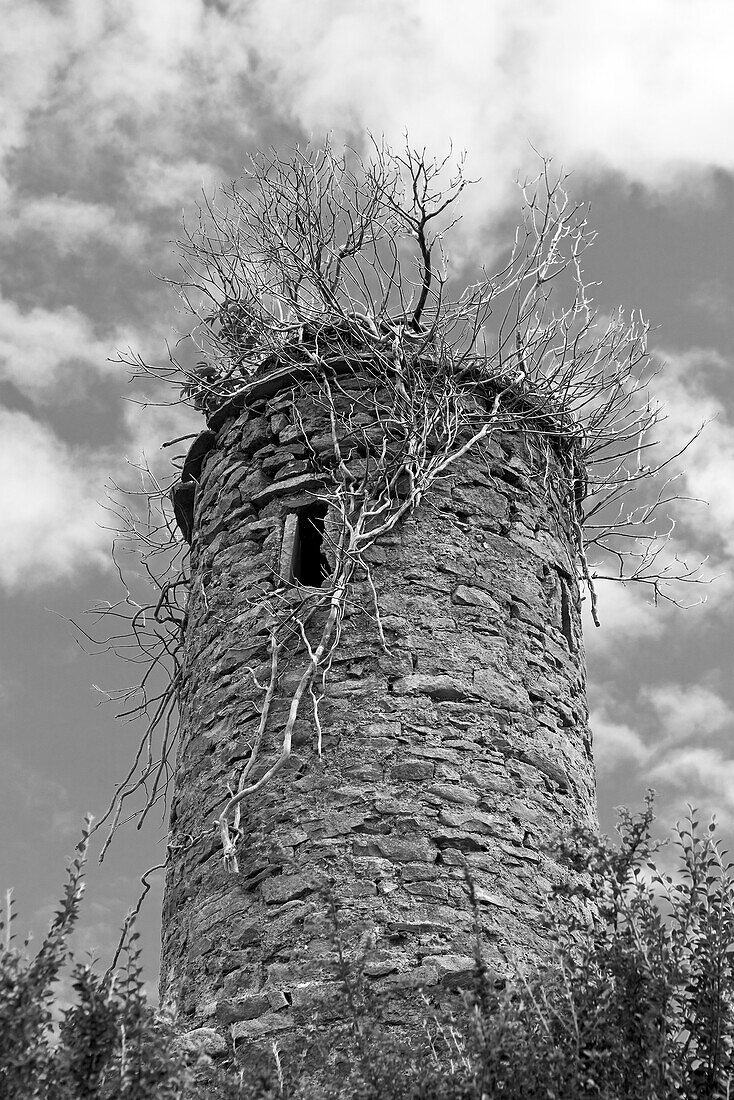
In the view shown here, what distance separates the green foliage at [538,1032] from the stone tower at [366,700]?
691 mm

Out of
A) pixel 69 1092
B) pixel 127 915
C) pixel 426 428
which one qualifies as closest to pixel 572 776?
pixel 426 428

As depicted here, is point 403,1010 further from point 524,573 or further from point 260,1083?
point 524,573

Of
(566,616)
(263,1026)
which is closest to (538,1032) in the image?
(263,1026)

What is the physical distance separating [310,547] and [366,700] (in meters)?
1.02

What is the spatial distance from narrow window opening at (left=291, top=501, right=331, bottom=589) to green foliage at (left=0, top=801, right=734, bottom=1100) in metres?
2.24

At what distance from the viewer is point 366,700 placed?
199 inches

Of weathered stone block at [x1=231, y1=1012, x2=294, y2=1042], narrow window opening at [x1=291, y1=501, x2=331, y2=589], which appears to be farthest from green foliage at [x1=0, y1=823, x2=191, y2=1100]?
narrow window opening at [x1=291, y1=501, x2=331, y2=589]

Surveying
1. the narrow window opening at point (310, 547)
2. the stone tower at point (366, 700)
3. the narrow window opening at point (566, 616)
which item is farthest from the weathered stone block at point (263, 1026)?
the narrow window opening at point (566, 616)

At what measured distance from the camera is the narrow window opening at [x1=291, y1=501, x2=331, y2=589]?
5.68m

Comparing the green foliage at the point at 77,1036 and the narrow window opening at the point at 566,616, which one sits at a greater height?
the narrow window opening at the point at 566,616

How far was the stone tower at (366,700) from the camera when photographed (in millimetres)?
4594

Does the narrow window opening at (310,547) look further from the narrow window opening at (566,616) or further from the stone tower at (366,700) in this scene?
the narrow window opening at (566,616)

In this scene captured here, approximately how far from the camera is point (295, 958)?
454cm

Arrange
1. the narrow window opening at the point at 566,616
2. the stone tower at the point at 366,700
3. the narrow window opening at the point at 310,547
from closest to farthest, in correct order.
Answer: the stone tower at the point at 366,700, the narrow window opening at the point at 310,547, the narrow window opening at the point at 566,616
